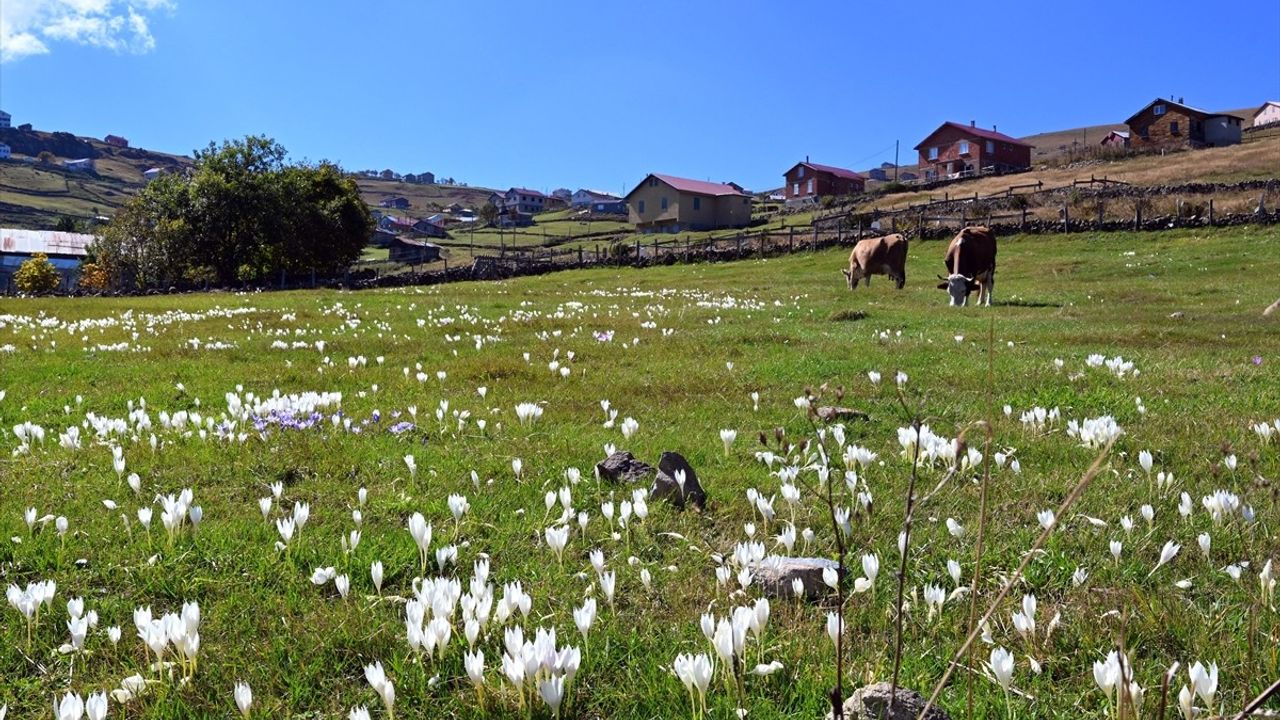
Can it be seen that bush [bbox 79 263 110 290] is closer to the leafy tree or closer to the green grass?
the leafy tree

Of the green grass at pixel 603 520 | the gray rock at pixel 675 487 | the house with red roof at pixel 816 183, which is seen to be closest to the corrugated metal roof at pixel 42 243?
the house with red roof at pixel 816 183

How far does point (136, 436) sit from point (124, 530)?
2275 millimetres

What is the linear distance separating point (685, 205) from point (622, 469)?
371ft

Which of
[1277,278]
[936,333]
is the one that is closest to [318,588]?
[936,333]

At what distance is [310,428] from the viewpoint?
760cm

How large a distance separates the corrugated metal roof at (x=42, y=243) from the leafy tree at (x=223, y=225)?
52.0m

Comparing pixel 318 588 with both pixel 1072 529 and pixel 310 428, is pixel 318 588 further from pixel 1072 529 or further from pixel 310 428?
pixel 1072 529

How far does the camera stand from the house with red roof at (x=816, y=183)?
449 feet

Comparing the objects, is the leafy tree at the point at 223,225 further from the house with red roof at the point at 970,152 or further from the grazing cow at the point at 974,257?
the house with red roof at the point at 970,152

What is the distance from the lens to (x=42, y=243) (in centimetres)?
11412

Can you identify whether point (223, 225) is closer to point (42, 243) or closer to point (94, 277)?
point (94, 277)

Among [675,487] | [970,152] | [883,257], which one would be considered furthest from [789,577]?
[970,152]

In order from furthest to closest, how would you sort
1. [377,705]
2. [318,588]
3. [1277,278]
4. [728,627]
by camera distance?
[1277,278]
[318,588]
[377,705]
[728,627]

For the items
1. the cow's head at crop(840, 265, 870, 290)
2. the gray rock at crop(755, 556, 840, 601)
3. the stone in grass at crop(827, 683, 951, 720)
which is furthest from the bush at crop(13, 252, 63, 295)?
the stone in grass at crop(827, 683, 951, 720)
